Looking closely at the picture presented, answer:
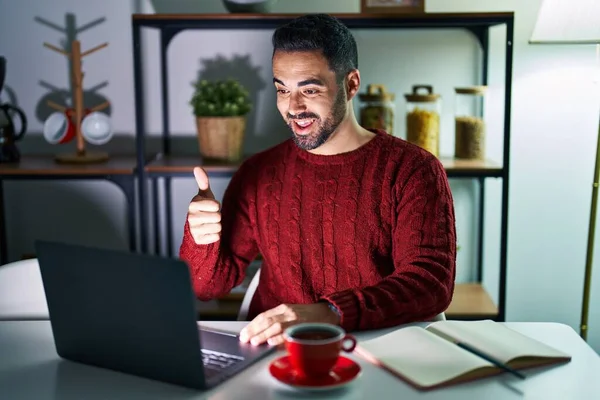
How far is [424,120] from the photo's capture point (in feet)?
8.49

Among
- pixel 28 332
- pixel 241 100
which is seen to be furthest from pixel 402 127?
pixel 28 332

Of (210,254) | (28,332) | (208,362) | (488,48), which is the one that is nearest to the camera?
(208,362)

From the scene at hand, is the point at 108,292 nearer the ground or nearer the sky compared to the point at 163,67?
nearer the ground

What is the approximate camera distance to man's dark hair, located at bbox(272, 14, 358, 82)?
1814 millimetres

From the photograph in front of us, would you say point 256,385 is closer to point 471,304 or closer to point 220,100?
point 220,100

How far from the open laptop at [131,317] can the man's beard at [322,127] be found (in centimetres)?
64

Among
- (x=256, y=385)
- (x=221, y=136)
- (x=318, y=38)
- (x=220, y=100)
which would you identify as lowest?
(x=256, y=385)

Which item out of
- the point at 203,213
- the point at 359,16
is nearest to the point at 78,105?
the point at 359,16

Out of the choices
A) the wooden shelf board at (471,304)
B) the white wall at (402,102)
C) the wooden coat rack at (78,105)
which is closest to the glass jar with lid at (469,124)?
the white wall at (402,102)

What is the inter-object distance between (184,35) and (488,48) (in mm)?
1029

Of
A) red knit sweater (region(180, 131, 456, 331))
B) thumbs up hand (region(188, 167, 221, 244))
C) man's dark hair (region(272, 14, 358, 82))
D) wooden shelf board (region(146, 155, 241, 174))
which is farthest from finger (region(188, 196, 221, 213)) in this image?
wooden shelf board (region(146, 155, 241, 174))

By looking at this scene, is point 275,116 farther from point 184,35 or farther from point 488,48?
point 488,48

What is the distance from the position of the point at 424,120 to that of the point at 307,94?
84 cm

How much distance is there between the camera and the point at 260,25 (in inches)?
98.0
